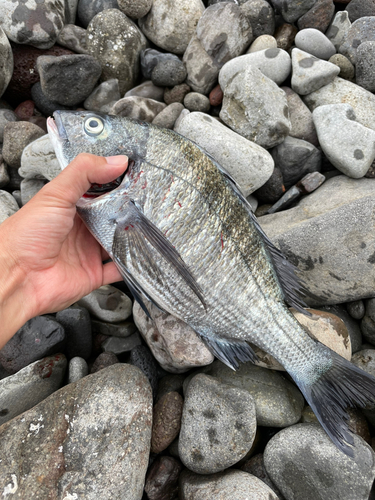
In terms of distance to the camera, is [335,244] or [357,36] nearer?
[335,244]

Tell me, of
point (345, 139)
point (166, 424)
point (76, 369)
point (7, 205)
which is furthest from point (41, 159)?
point (345, 139)

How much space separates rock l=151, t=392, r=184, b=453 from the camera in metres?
2.29

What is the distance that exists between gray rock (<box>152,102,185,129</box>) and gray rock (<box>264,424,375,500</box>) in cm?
278

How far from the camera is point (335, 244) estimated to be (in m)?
2.54

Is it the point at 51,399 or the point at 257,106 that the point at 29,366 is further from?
the point at 257,106

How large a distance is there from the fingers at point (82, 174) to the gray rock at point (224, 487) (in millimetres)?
2021

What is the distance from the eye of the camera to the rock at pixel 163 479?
221cm

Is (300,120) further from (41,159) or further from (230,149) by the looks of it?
(41,159)

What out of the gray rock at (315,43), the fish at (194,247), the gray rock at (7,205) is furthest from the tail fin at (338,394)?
the gray rock at (315,43)

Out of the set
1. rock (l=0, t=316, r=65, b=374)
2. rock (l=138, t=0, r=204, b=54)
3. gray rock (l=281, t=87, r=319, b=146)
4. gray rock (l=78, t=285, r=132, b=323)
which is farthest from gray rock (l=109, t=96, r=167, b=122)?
rock (l=0, t=316, r=65, b=374)

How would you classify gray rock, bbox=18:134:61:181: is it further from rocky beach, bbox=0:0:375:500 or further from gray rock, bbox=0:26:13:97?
gray rock, bbox=0:26:13:97

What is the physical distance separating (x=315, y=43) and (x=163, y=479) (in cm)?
410

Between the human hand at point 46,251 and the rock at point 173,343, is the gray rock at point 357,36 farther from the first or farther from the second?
the rock at point 173,343

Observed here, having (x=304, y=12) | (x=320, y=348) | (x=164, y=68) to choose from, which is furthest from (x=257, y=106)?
(x=320, y=348)
